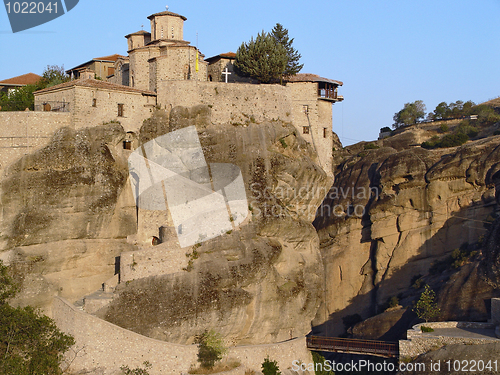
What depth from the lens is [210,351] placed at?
126 ft

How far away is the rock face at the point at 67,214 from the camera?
41.3m

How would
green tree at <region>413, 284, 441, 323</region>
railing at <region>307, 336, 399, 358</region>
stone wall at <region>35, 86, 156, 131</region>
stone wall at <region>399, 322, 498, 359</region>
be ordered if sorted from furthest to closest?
green tree at <region>413, 284, 441, 323</region>, stone wall at <region>35, 86, 156, 131</region>, railing at <region>307, 336, 399, 358</region>, stone wall at <region>399, 322, 498, 359</region>

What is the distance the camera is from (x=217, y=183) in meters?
45.1

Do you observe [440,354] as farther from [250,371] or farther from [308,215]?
[308,215]

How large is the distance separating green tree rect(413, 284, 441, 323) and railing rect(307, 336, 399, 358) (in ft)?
11.9

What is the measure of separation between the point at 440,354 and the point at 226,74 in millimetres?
25146

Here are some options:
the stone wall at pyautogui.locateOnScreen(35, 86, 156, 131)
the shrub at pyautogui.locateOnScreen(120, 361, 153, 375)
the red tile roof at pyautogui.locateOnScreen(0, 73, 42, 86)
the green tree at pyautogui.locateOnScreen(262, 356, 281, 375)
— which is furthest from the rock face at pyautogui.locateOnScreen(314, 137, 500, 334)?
the shrub at pyautogui.locateOnScreen(120, 361, 153, 375)

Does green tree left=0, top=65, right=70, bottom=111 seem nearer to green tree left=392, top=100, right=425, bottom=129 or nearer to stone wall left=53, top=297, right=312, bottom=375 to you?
stone wall left=53, top=297, right=312, bottom=375

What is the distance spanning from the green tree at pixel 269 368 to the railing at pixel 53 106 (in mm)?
19649

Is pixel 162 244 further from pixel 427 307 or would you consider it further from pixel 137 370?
pixel 427 307

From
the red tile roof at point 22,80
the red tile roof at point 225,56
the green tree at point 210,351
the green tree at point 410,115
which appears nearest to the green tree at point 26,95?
the red tile roof at point 22,80

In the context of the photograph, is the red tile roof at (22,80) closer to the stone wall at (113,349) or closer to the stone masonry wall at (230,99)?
the stone masonry wall at (230,99)

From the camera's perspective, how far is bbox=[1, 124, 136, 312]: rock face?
41.3 meters

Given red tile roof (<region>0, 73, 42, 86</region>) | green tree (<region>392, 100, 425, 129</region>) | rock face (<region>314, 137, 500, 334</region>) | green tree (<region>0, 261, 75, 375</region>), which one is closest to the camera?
green tree (<region>0, 261, 75, 375</region>)
